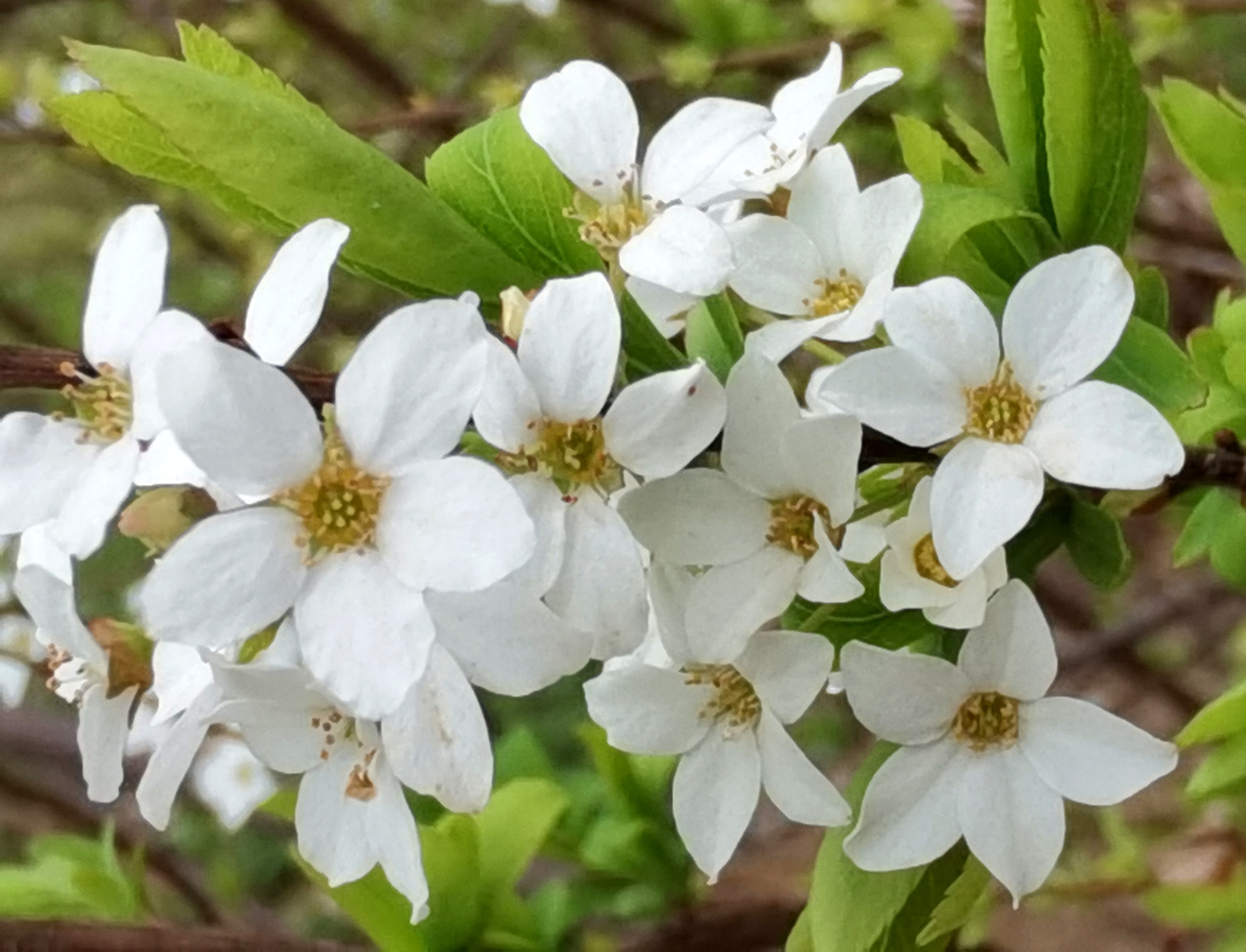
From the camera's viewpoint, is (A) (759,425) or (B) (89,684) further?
(B) (89,684)

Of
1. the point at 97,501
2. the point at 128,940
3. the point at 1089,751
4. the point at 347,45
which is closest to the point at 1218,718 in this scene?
the point at 1089,751

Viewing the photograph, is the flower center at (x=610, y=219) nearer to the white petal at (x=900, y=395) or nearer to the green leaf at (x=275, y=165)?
the green leaf at (x=275, y=165)

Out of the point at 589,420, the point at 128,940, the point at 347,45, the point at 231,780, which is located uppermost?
the point at 589,420

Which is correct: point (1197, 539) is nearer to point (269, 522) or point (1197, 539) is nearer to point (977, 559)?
point (977, 559)

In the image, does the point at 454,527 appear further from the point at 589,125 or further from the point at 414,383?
the point at 589,125

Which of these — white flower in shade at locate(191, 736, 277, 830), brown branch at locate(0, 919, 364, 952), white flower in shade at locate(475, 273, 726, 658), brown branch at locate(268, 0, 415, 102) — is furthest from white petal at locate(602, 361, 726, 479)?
white flower in shade at locate(191, 736, 277, 830)

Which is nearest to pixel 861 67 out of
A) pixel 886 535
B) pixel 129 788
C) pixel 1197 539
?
pixel 1197 539

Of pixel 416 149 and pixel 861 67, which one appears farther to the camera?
pixel 416 149
